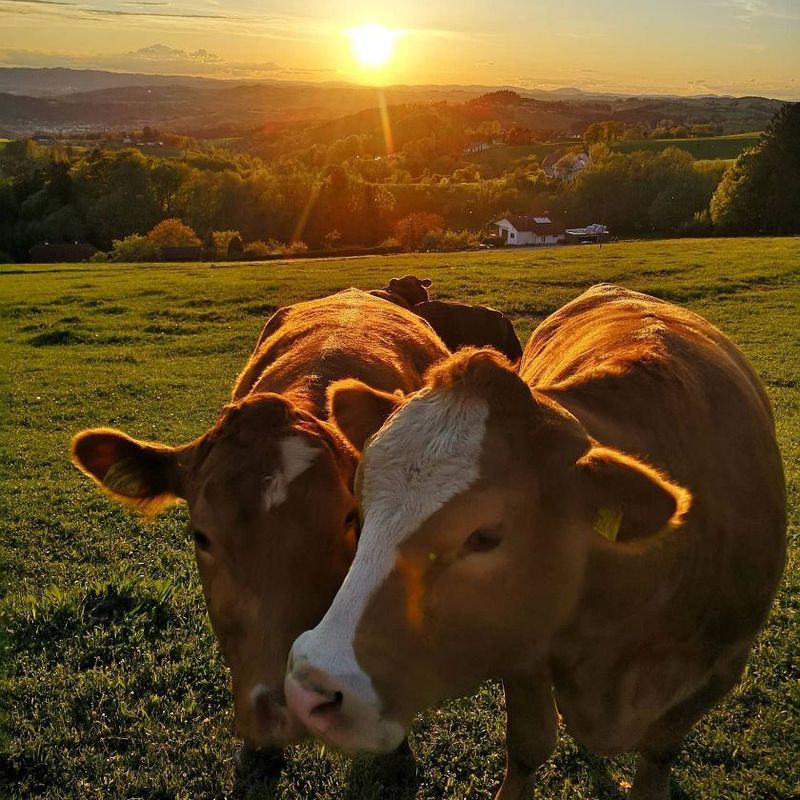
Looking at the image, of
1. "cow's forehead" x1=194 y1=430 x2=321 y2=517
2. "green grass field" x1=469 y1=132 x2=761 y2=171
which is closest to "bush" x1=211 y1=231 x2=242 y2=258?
"cow's forehead" x1=194 y1=430 x2=321 y2=517

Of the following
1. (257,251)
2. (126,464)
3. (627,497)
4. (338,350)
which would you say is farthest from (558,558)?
(257,251)

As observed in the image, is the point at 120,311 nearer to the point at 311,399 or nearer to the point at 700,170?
the point at 311,399

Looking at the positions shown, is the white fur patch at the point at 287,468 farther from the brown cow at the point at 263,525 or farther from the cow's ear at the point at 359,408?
the cow's ear at the point at 359,408

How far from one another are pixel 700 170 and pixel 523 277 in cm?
6040

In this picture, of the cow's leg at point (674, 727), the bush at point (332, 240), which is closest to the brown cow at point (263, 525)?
the cow's leg at point (674, 727)

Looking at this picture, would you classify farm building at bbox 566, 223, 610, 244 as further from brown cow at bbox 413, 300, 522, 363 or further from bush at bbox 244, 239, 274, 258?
brown cow at bbox 413, 300, 522, 363

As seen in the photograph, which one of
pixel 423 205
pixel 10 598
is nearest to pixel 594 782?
pixel 10 598

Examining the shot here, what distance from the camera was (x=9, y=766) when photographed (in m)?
3.96

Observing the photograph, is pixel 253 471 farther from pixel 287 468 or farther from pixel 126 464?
pixel 126 464

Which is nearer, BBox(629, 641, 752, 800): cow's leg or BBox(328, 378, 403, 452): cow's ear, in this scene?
BBox(328, 378, 403, 452): cow's ear

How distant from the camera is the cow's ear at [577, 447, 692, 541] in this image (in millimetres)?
2251

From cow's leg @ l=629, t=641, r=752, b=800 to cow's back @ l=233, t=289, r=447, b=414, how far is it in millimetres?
2279

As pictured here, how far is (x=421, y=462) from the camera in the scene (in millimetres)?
2238

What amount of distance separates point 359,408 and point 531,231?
74.2m
